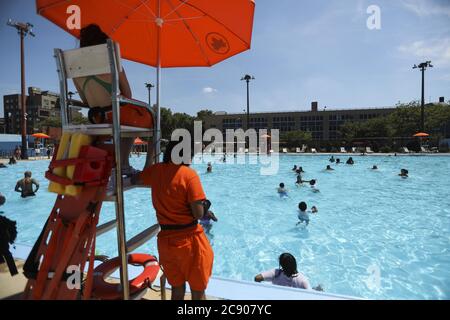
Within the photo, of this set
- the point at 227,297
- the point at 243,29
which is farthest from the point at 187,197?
the point at 243,29

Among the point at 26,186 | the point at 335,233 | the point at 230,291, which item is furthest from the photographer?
the point at 26,186

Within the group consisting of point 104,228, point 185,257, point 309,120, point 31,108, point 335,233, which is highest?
point 31,108

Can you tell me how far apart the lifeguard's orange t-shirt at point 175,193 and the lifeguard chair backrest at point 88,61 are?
36.1 inches

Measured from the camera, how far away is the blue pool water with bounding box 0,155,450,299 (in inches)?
226

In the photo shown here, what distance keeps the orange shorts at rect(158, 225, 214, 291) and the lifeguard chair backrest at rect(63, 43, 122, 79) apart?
55.6 inches

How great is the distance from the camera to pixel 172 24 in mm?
3471

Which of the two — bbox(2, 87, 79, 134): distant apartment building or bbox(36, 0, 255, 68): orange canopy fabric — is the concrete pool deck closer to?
bbox(36, 0, 255, 68): orange canopy fabric

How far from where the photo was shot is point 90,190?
1.86 metres

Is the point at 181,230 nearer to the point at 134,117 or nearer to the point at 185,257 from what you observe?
the point at 185,257

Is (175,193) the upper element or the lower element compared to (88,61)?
lower

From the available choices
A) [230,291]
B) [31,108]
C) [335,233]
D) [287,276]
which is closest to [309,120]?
[335,233]

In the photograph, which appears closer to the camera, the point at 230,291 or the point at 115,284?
the point at 115,284

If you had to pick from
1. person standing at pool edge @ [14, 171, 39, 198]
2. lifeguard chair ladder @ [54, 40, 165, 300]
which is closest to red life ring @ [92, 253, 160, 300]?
lifeguard chair ladder @ [54, 40, 165, 300]

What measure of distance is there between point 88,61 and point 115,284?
1.81 m
